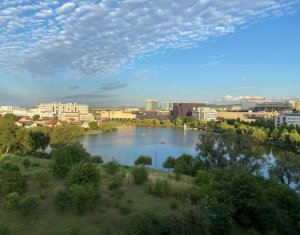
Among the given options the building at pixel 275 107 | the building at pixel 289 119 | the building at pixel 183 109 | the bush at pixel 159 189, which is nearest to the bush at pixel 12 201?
the bush at pixel 159 189

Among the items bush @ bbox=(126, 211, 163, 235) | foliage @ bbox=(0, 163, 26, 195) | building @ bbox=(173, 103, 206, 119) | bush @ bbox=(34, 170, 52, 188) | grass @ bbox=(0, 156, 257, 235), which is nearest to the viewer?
bush @ bbox=(126, 211, 163, 235)

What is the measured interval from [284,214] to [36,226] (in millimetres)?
2966

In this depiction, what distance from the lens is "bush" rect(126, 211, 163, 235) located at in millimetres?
3297

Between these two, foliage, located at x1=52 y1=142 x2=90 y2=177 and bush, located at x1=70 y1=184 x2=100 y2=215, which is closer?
bush, located at x1=70 y1=184 x2=100 y2=215

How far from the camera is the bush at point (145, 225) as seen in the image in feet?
10.8

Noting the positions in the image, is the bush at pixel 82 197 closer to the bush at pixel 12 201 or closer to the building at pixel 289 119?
the bush at pixel 12 201

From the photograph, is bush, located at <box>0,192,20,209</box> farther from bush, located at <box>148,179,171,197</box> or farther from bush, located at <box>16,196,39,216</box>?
bush, located at <box>148,179,171,197</box>

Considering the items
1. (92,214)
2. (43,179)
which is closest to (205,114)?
(43,179)

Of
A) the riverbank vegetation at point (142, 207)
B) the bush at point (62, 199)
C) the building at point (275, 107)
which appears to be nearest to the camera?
the riverbank vegetation at point (142, 207)

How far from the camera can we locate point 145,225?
3.31 metres

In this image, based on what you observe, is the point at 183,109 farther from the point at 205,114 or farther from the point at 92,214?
the point at 92,214

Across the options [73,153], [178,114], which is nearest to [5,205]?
[73,153]

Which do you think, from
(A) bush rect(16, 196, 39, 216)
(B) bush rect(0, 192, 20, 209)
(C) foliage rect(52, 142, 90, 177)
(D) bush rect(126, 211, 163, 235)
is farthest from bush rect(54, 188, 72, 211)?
(C) foliage rect(52, 142, 90, 177)

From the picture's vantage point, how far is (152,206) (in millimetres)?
4402
